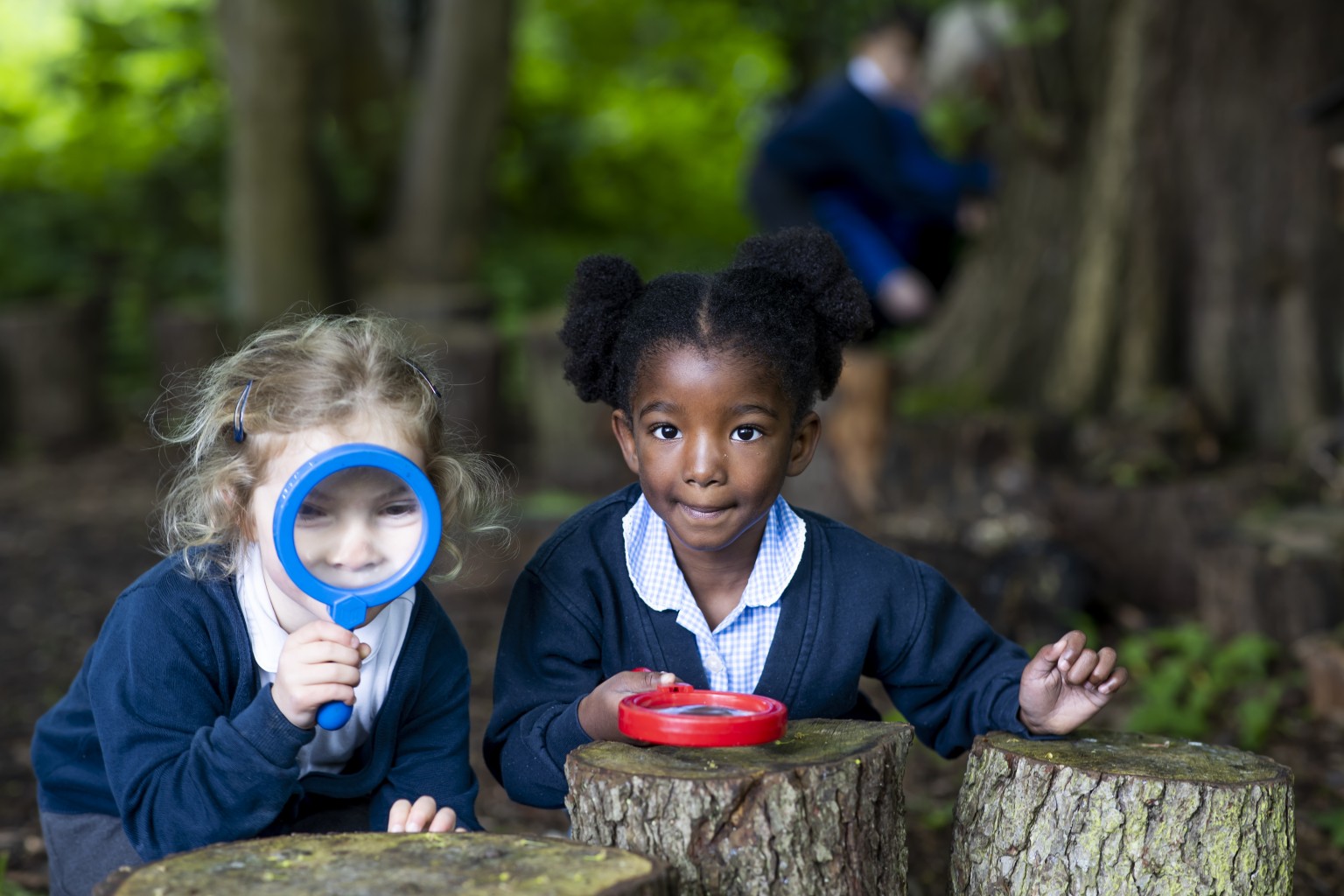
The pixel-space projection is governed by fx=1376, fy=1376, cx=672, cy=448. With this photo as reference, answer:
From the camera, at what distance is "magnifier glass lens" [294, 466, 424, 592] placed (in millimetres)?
2137

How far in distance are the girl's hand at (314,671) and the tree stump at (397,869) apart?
0.67 feet

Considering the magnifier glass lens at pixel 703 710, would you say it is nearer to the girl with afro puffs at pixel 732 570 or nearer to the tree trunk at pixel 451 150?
the girl with afro puffs at pixel 732 570

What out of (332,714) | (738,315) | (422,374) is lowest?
(332,714)

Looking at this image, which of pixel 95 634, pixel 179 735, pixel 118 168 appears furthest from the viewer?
pixel 118 168

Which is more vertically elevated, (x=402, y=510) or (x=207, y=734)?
(x=402, y=510)

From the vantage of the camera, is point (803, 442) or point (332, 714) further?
point (803, 442)

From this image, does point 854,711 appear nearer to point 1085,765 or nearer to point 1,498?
point 1085,765

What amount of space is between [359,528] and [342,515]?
1.3 inches

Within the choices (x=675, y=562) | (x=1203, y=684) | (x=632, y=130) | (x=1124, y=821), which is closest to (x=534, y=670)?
(x=675, y=562)

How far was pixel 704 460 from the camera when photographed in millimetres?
2367

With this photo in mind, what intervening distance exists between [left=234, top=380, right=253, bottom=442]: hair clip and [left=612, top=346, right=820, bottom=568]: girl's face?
26.4 inches

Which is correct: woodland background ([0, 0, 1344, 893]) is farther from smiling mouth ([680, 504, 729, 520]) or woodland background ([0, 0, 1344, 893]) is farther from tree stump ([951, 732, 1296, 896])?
smiling mouth ([680, 504, 729, 520])

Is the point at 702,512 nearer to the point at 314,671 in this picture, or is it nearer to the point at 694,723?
the point at 694,723

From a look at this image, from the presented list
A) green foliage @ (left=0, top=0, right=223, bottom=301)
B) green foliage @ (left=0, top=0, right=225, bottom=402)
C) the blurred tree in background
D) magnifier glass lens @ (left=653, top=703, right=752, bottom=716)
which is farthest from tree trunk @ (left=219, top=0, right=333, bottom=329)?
magnifier glass lens @ (left=653, top=703, right=752, bottom=716)
